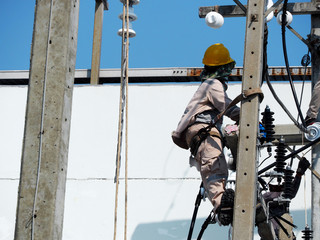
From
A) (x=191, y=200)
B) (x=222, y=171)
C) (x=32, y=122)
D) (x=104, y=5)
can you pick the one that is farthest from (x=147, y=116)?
(x=32, y=122)

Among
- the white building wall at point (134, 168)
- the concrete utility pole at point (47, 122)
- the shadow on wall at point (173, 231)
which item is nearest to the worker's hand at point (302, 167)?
the white building wall at point (134, 168)

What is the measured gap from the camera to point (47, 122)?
5.18 metres

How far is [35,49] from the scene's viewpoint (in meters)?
5.38

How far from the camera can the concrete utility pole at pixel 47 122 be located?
5.03m

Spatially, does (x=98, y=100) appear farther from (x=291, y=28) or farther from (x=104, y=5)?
(x=291, y=28)

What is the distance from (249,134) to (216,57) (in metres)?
1.51

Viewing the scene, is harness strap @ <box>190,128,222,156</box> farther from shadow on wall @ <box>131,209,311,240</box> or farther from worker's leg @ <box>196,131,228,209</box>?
shadow on wall @ <box>131,209,311,240</box>

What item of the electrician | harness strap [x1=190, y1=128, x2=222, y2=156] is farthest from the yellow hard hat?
harness strap [x1=190, y1=128, x2=222, y2=156]

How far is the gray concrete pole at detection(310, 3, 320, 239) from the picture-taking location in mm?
8679

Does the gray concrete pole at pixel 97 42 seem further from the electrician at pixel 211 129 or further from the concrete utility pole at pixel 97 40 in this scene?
the electrician at pixel 211 129

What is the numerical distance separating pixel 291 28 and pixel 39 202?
4.89 meters

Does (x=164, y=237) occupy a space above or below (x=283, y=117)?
below

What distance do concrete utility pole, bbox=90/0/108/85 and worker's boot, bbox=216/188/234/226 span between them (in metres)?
7.97

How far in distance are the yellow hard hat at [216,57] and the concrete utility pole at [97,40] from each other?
6829 mm
